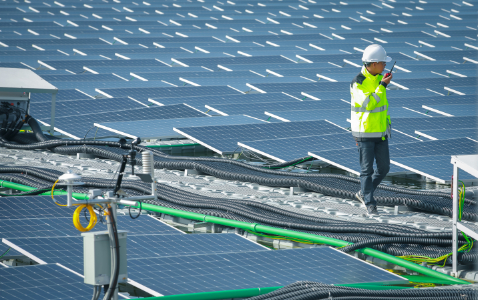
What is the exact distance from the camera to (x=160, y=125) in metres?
15.9

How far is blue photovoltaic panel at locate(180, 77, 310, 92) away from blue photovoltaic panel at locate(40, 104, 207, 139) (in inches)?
162

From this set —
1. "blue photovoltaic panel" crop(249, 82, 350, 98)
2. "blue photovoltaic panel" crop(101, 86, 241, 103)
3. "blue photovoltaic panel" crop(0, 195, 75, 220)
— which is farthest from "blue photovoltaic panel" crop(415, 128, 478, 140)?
"blue photovoltaic panel" crop(0, 195, 75, 220)

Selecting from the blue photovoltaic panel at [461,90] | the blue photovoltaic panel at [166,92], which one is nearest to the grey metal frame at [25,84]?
the blue photovoltaic panel at [166,92]

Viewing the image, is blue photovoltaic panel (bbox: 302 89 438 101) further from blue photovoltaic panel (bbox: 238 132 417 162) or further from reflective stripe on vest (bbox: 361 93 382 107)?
reflective stripe on vest (bbox: 361 93 382 107)

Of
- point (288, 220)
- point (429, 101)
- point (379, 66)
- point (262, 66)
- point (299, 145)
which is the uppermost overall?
point (379, 66)

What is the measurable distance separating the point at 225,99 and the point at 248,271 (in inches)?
488

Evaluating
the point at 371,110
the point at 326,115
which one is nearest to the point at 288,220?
the point at 371,110

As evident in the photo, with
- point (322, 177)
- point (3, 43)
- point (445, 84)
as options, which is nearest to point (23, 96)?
point (322, 177)

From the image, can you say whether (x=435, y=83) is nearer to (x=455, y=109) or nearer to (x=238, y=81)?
(x=455, y=109)

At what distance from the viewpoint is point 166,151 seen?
15.4m

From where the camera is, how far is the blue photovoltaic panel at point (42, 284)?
19.5ft

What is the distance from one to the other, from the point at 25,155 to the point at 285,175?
5.26 metres

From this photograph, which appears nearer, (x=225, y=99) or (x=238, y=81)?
(x=225, y=99)

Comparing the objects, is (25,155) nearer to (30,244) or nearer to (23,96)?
(23,96)
